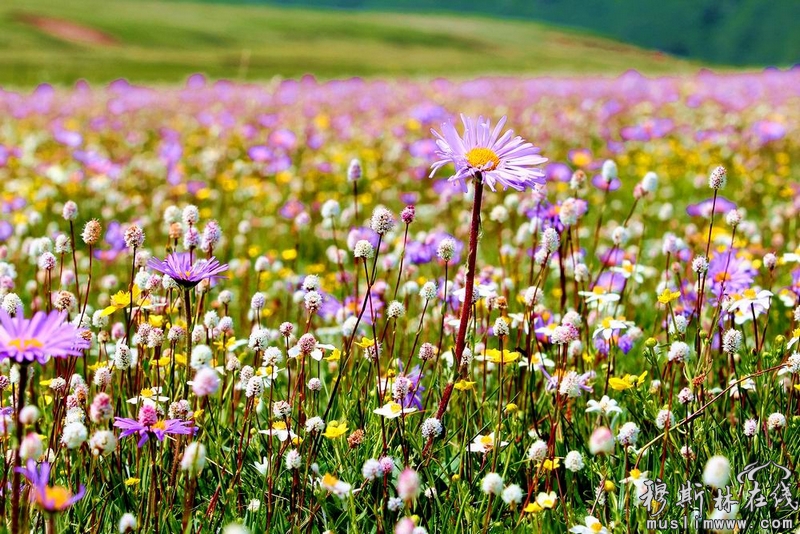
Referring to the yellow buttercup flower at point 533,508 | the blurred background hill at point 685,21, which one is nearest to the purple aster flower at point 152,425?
the yellow buttercup flower at point 533,508

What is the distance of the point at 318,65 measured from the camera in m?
42.8

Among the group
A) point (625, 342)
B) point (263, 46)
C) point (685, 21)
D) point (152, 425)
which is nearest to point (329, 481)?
point (152, 425)

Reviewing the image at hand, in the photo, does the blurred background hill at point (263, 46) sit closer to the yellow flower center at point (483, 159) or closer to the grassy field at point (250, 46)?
the grassy field at point (250, 46)

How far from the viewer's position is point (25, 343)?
1.50m

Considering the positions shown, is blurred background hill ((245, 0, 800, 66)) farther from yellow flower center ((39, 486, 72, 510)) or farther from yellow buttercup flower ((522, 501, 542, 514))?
yellow flower center ((39, 486, 72, 510))

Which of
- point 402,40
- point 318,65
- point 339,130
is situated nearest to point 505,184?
point 339,130

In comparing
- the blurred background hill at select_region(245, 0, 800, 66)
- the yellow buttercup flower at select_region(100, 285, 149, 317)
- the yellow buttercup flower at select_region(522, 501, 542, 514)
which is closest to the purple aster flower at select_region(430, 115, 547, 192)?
the yellow buttercup flower at select_region(522, 501, 542, 514)

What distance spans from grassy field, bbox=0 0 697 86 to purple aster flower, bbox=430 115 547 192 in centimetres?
2494

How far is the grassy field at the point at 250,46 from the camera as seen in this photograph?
36281 mm

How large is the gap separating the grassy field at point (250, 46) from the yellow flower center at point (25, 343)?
2511 cm

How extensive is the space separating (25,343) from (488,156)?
3.58 ft

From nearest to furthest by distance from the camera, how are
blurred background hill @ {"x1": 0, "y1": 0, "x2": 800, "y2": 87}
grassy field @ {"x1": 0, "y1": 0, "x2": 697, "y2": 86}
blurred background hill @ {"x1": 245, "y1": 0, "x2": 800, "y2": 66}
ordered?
1. blurred background hill @ {"x1": 0, "y1": 0, "x2": 800, "y2": 87}
2. grassy field @ {"x1": 0, "y1": 0, "x2": 697, "y2": 86}
3. blurred background hill @ {"x1": 245, "y1": 0, "x2": 800, "y2": 66}

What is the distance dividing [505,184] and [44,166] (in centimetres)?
621

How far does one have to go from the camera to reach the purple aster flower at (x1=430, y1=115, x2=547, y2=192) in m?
1.89
